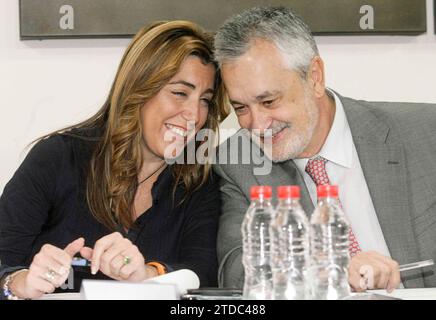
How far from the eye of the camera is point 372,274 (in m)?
1.52

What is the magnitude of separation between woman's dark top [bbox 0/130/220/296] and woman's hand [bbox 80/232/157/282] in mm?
329

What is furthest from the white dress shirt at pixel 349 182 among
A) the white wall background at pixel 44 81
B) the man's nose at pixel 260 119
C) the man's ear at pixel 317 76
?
the white wall background at pixel 44 81

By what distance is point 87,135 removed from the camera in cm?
217

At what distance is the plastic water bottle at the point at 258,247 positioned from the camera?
4.27ft

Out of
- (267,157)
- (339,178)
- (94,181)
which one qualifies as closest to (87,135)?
(94,181)

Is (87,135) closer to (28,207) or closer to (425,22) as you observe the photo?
(28,207)

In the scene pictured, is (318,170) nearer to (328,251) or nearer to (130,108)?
(130,108)

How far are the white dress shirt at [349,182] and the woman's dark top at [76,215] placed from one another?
35 centimetres

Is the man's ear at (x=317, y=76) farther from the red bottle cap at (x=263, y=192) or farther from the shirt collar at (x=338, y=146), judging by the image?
the red bottle cap at (x=263, y=192)

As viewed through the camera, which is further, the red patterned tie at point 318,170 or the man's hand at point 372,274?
A: the red patterned tie at point 318,170

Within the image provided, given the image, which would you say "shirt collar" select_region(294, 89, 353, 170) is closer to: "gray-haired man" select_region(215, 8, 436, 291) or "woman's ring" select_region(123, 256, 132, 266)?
"gray-haired man" select_region(215, 8, 436, 291)

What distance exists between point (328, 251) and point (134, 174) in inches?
38.6

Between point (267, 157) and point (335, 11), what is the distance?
82 centimetres
